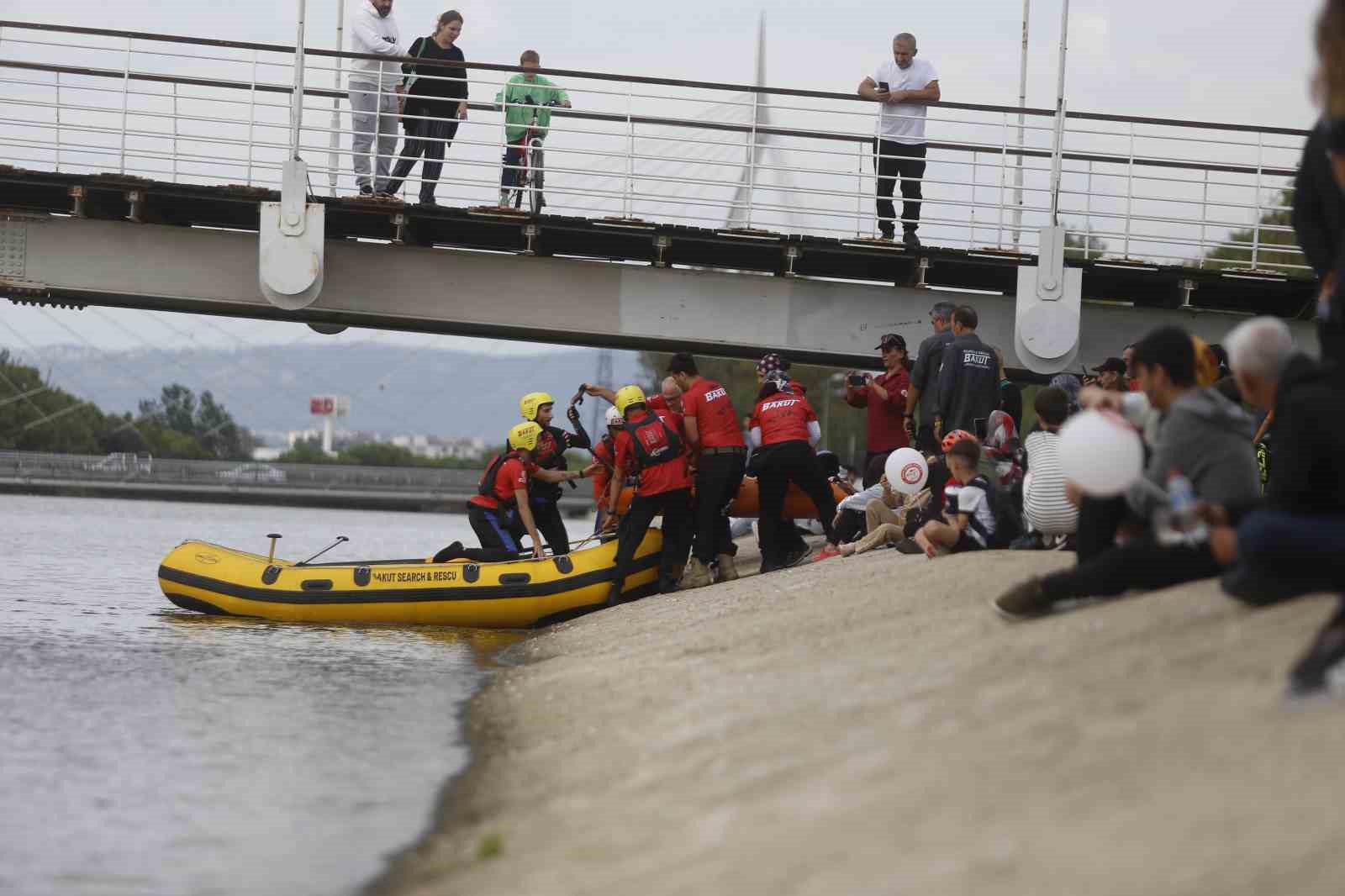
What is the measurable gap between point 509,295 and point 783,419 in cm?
383

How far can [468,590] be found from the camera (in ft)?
46.3

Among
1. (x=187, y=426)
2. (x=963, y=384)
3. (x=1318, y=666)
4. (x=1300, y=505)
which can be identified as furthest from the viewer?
(x=187, y=426)

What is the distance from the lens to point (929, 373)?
44.4 ft

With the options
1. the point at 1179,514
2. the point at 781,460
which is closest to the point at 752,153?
the point at 781,460

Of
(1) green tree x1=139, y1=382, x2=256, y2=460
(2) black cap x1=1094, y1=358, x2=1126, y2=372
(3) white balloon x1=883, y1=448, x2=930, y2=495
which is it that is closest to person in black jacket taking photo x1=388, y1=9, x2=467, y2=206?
(3) white balloon x1=883, y1=448, x2=930, y2=495

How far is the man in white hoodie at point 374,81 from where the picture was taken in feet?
52.0

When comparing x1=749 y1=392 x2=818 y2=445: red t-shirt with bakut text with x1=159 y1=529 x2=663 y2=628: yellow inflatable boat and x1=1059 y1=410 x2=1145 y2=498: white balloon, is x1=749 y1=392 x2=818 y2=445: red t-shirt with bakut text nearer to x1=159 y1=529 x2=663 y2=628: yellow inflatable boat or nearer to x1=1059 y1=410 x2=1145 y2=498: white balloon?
x1=159 y1=529 x2=663 y2=628: yellow inflatable boat

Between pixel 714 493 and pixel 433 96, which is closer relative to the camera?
pixel 714 493

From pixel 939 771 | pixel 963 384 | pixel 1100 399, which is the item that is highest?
pixel 963 384

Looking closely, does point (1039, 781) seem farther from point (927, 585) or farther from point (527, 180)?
point (527, 180)

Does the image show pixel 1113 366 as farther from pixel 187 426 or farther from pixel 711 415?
pixel 187 426

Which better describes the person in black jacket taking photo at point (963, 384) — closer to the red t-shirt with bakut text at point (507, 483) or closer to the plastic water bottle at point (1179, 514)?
the red t-shirt with bakut text at point (507, 483)

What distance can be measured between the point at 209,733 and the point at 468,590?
5.90 metres

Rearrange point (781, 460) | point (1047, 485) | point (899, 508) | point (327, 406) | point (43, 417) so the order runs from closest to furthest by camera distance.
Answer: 1. point (1047, 485)
2. point (899, 508)
3. point (781, 460)
4. point (43, 417)
5. point (327, 406)
